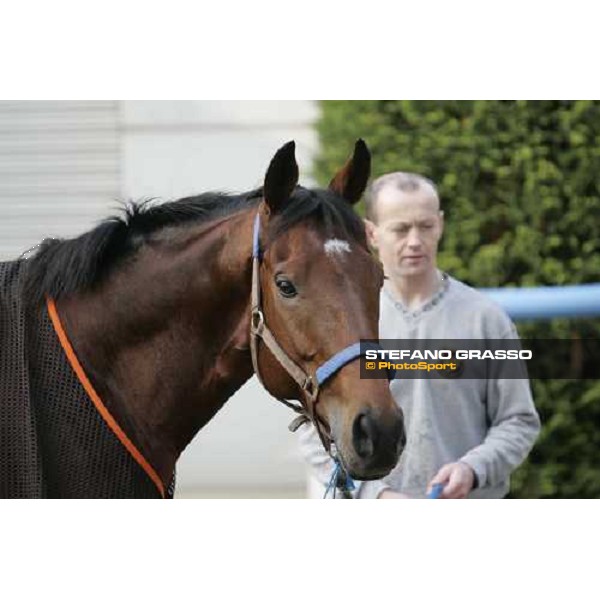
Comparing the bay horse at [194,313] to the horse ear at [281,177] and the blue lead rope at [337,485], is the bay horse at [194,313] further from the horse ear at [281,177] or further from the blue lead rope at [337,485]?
the blue lead rope at [337,485]

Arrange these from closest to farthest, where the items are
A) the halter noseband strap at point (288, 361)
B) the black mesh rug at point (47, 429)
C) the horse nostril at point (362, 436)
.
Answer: the horse nostril at point (362, 436) < the halter noseband strap at point (288, 361) < the black mesh rug at point (47, 429)

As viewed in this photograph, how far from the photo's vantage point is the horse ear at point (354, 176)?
9.93ft

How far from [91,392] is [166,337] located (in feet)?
0.85

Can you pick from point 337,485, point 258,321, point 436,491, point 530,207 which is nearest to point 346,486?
point 337,485

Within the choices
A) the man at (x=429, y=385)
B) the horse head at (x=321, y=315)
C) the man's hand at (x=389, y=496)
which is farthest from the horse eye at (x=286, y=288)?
the man's hand at (x=389, y=496)

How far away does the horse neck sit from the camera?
9.97 feet

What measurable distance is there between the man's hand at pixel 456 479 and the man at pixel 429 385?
25mm

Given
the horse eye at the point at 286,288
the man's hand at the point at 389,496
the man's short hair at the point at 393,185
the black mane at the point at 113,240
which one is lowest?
the man's hand at the point at 389,496

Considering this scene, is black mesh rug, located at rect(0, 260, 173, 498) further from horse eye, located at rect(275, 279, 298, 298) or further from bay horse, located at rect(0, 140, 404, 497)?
horse eye, located at rect(275, 279, 298, 298)

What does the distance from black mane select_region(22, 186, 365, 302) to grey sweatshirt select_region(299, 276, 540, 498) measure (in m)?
0.75

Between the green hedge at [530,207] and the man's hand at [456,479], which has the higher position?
the green hedge at [530,207]

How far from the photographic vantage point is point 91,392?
9.87 feet

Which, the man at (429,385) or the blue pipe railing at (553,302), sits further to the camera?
the blue pipe railing at (553,302)

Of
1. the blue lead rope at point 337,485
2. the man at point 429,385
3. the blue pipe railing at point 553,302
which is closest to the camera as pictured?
the blue lead rope at point 337,485
